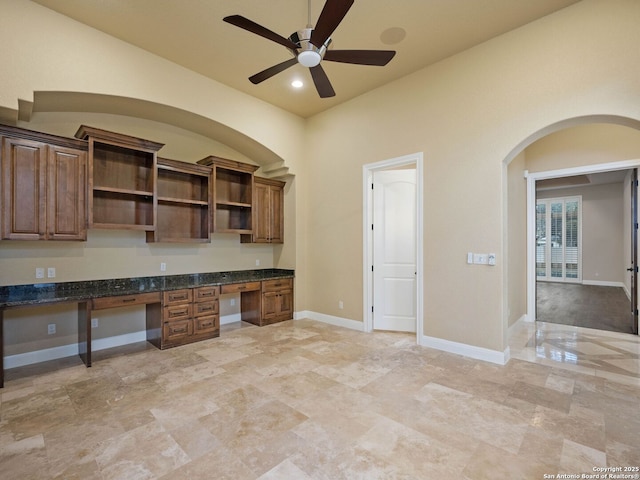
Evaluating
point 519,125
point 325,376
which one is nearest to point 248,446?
point 325,376

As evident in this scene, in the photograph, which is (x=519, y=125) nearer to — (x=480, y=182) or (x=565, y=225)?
(x=480, y=182)

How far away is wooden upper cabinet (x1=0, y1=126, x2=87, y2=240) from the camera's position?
3201mm

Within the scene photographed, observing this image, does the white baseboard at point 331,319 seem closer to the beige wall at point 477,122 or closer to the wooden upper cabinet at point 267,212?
the beige wall at point 477,122

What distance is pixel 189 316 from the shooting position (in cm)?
436

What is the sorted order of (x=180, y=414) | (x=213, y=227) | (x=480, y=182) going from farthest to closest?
(x=213, y=227) < (x=480, y=182) < (x=180, y=414)

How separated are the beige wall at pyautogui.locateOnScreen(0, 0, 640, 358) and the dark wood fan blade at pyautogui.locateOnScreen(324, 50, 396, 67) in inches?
63.6

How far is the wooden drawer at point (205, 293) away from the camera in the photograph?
4406mm

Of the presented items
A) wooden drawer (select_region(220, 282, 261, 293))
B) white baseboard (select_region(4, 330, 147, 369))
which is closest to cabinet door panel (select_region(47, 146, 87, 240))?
white baseboard (select_region(4, 330, 147, 369))

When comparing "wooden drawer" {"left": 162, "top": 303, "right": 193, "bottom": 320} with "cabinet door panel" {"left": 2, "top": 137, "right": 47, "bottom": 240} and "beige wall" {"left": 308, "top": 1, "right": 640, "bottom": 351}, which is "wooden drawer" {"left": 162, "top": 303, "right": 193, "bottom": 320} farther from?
"beige wall" {"left": 308, "top": 1, "right": 640, "bottom": 351}

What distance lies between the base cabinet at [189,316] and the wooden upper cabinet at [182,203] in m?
0.85

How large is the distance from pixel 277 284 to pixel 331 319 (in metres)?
1.15

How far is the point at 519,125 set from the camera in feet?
11.3

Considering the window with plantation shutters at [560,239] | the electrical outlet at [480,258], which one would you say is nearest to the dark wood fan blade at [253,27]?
the electrical outlet at [480,258]

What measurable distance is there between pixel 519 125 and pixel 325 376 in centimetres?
352
